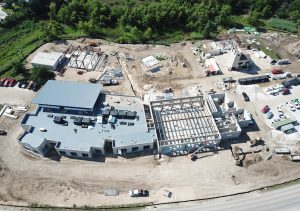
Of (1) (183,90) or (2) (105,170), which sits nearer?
(2) (105,170)

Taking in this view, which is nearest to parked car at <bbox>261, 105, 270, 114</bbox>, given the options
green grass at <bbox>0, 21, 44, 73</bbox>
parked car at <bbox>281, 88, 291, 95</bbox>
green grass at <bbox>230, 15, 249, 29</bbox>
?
parked car at <bbox>281, 88, 291, 95</bbox>

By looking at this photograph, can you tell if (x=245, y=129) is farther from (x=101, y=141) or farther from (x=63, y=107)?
(x=63, y=107)

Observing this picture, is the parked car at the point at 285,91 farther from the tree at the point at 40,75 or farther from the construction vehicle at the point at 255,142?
the tree at the point at 40,75

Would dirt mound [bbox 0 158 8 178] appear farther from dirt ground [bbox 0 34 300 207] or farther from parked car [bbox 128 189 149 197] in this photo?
parked car [bbox 128 189 149 197]

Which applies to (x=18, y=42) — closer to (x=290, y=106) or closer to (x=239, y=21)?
(x=239, y=21)

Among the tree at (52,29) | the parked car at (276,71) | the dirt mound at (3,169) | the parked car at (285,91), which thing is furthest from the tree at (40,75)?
the parked car at (285,91)

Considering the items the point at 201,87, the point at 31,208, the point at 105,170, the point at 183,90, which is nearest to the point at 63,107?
the point at 105,170

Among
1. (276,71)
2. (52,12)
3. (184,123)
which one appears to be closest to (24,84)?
(52,12)
